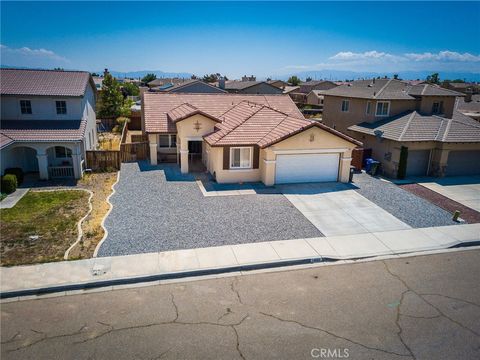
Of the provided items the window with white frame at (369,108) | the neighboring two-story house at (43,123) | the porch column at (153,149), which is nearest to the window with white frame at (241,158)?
the porch column at (153,149)

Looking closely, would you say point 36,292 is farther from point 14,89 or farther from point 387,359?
point 14,89

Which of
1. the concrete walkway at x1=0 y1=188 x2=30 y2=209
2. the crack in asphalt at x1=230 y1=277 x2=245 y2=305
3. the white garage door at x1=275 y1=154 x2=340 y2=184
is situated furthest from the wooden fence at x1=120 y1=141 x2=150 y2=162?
the crack in asphalt at x1=230 y1=277 x2=245 y2=305

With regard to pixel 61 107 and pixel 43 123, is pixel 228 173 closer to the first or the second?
pixel 61 107

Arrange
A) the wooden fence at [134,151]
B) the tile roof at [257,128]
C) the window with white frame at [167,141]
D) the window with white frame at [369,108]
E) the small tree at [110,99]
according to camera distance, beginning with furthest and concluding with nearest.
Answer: the small tree at [110,99] → the window with white frame at [369,108] → the window with white frame at [167,141] → the wooden fence at [134,151] → the tile roof at [257,128]

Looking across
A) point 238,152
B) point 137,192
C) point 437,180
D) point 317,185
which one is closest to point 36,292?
point 137,192

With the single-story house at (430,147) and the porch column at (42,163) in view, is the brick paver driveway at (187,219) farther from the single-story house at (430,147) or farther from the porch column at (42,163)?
the single-story house at (430,147)

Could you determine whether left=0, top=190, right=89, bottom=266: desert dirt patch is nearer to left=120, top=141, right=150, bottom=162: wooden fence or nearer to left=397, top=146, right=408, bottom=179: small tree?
left=120, top=141, right=150, bottom=162: wooden fence
